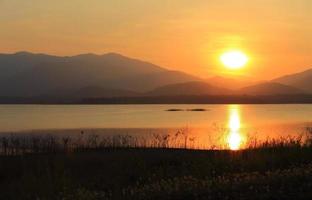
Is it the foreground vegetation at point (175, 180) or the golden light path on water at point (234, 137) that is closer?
the foreground vegetation at point (175, 180)

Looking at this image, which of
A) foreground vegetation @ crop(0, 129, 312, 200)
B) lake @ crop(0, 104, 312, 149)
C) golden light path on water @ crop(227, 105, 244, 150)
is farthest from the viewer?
lake @ crop(0, 104, 312, 149)

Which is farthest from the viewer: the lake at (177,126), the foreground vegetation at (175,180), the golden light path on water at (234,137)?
the lake at (177,126)

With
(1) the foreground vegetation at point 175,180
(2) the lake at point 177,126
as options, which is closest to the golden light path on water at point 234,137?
(2) the lake at point 177,126

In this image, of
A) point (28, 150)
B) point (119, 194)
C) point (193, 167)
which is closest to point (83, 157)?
point (28, 150)

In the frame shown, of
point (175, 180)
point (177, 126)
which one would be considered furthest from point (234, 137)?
point (175, 180)

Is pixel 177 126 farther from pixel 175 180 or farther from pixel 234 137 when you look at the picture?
pixel 175 180

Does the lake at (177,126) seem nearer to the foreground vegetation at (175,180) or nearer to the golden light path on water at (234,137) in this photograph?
the golden light path on water at (234,137)

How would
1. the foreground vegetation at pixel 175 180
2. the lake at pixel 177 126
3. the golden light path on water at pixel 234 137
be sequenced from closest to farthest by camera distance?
the foreground vegetation at pixel 175 180
the golden light path on water at pixel 234 137
the lake at pixel 177 126

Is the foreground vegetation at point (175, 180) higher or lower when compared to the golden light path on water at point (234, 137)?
lower

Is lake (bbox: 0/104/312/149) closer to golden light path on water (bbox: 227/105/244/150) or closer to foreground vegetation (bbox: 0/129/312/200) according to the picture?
golden light path on water (bbox: 227/105/244/150)

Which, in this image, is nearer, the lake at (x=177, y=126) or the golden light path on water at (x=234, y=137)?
the golden light path on water at (x=234, y=137)

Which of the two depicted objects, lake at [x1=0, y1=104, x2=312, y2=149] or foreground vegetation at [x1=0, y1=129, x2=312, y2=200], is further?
lake at [x1=0, y1=104, x2=312, y2=149]

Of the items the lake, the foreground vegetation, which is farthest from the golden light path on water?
the foreground vegetation

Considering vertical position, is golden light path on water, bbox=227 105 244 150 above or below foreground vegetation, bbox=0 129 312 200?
above
